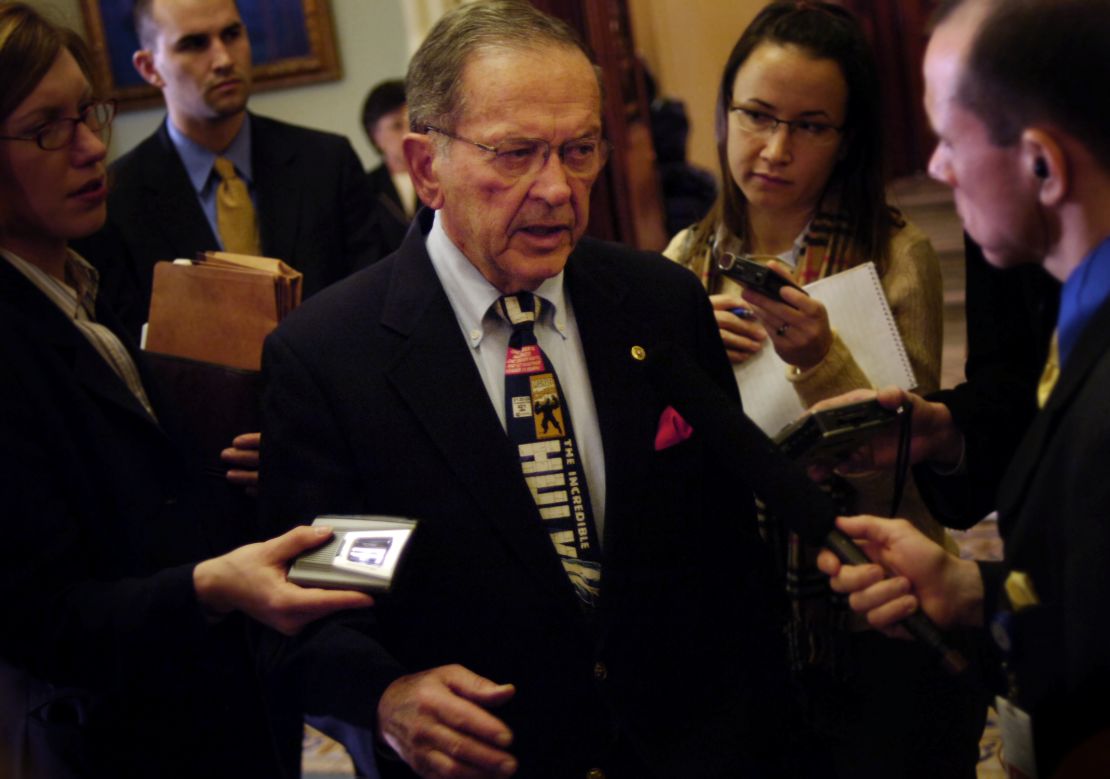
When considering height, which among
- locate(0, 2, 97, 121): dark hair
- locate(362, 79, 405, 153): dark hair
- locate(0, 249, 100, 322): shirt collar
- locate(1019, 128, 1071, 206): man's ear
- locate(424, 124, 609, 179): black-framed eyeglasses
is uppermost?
locate(0, 2, 97, 121): dark hair

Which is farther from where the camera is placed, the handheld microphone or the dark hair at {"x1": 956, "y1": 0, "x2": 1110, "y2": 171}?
the handheld microphone

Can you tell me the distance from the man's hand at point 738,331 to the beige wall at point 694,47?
23.6ft

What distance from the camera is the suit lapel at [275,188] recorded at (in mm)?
3008

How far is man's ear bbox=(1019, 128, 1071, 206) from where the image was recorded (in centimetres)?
122

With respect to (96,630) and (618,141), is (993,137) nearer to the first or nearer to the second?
(96,630)

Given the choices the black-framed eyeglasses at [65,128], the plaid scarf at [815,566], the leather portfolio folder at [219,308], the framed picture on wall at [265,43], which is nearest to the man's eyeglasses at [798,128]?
the plaid scarf at [815,566]

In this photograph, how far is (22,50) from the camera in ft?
6.16

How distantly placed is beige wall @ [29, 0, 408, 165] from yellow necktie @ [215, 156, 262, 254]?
3.07m

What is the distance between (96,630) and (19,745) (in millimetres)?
280

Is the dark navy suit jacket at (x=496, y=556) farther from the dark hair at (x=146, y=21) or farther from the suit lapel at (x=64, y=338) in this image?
the dark hair at (x=146, y=21)

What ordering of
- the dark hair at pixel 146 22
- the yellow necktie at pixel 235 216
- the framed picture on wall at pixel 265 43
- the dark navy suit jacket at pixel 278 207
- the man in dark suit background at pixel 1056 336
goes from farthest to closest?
the framed picture on wall at pixel 265 43, the dark hair at pixel 146 22, the yellow necktie at pixel 235 216, the dark navy suit jacket at pixel 278 207, the man in dark suit background at pixel 1056 336

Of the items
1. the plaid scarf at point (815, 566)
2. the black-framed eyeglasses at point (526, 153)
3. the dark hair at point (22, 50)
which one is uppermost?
the dark hair at point (22, 50)

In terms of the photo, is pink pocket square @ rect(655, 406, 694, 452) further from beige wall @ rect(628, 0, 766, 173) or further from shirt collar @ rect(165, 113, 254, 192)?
beige wall @ rect(628, 0, 766, 173)

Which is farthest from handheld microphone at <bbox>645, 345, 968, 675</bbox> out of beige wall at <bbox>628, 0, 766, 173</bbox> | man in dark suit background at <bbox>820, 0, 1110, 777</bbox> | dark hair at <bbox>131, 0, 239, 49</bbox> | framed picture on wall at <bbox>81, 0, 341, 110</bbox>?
beige wall at <bbox>628, 0, 766, 173</bbox>
